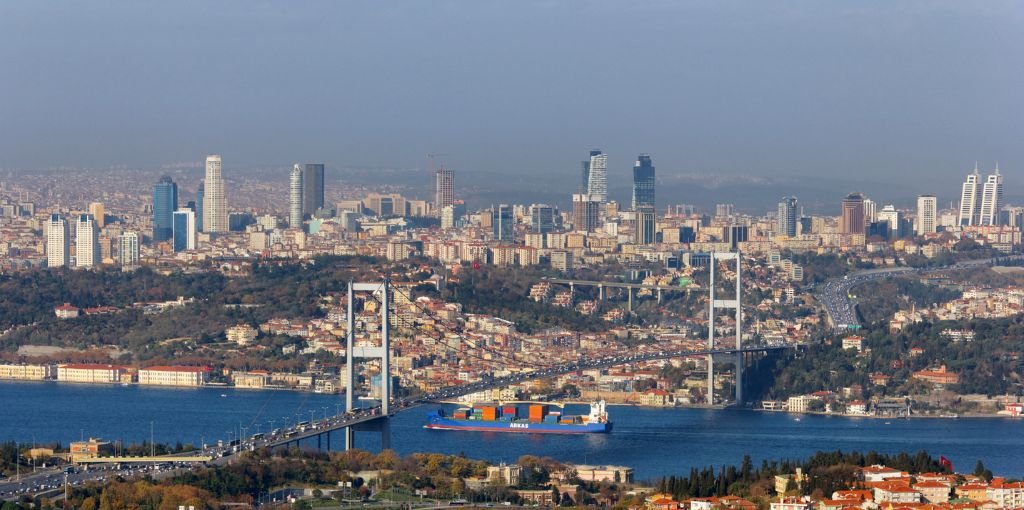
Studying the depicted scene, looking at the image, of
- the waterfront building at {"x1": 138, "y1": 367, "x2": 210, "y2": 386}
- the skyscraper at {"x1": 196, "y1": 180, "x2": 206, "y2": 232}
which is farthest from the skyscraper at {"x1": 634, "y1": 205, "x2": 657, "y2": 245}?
the waterfront building at {"x1": 138, "y1": 367, "x2": 210, "y2": 386}

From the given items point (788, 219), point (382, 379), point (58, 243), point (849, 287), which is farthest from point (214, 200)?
point (382, 379)

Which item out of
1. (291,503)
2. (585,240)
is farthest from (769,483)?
(585,240)

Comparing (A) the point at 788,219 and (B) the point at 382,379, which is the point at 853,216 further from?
(B) the point at 382,379

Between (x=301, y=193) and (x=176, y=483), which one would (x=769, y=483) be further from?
(x=301, y=193)

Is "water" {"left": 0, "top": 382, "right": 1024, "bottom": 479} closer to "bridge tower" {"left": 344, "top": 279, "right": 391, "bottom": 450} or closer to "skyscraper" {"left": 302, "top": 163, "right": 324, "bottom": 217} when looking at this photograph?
"bridge tower" {"left": 344, "top": 279, "right": 391, "bottom": 450}

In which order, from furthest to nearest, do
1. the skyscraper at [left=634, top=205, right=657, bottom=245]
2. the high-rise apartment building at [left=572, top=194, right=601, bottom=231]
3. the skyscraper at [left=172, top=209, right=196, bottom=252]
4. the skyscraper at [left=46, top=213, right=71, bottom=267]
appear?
the high-rise apartment building at [left=572, top=194, right=601, bottom=231], the skyscraper at [left=172, top=209, right=196, bottom=252], the skyscraper at [left=634, top=205, right=657, bottom=245], the skyscraper at [left=46, top=213, right=71, bottom=267]

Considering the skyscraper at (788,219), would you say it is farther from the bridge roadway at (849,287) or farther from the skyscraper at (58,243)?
the skyscraper at (58,243)
